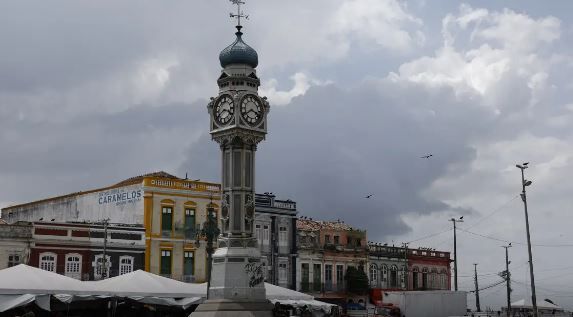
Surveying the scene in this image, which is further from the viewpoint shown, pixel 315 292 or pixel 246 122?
pixel 315 292

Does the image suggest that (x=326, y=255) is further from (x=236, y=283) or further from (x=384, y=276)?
(x=236, y=283)

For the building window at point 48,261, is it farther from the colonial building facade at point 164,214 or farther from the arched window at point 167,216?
the arched window at point 167,216

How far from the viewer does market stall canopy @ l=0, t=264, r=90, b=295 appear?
28.2 meters

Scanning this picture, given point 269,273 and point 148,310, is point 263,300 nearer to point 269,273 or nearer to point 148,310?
point 148,310

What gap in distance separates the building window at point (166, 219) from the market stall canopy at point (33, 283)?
59.7 feet

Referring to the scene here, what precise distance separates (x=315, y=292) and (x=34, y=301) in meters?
30.7

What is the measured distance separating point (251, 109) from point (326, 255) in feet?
109

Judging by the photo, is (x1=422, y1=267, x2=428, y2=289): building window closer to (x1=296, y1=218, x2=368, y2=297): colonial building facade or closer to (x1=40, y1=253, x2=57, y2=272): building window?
(x1=296, y1=218, x2=368, y2=297): colonial building facade

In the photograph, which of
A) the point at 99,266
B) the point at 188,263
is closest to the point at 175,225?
the point at 188,263

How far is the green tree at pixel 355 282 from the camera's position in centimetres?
6006

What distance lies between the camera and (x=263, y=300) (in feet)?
86.4

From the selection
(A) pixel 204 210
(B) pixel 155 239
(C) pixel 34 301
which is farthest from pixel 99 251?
(C) pixel 34 301

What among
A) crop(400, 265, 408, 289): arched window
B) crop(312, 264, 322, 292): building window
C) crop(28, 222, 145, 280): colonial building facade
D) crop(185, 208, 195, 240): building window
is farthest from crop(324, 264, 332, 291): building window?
crop(28, 222, 145, 280): colonial building facade

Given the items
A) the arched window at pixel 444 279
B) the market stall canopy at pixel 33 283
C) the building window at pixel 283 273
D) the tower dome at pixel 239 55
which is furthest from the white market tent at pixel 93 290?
the arched window at pixel 444 279
